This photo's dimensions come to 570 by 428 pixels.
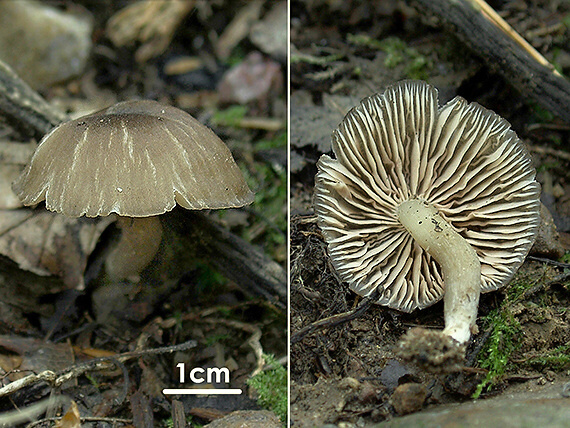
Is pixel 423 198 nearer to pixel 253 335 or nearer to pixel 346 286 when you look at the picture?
pixel 346 286

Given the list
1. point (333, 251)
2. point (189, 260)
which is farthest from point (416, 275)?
point (189, 260)

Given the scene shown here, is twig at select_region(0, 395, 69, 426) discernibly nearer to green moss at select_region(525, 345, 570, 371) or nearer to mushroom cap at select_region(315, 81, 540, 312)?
mushroom cap at select_region(315, 81, 540, 312)

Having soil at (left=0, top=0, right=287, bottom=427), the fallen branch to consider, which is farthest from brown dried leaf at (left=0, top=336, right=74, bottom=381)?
the fallen branch

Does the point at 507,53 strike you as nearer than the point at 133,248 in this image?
No

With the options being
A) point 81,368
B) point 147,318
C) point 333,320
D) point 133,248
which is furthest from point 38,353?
point 333,320

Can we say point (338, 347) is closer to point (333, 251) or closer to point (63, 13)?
point (333, 251)

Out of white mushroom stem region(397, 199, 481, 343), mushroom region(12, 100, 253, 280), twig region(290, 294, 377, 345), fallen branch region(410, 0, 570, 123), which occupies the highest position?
fallen branch region(410, 0, 570, 123)
